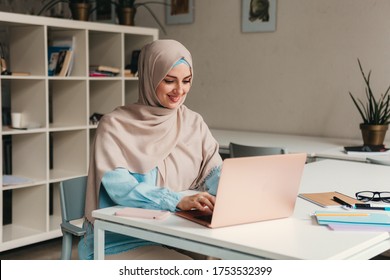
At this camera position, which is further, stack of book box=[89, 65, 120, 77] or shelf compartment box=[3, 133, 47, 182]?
stack of book box=[89, 65, 120, 77]

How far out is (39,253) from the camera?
3.96m

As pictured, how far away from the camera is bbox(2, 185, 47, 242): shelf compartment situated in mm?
3998

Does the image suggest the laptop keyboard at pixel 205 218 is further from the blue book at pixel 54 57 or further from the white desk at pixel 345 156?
the blue book at pixel 54 57

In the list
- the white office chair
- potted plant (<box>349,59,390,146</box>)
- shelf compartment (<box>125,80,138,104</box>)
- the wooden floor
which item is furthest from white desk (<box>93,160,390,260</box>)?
shelf compartment (<box>125,80,138,104</box>)

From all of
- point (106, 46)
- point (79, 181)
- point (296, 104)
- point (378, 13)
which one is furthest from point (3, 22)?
point (378, 13)

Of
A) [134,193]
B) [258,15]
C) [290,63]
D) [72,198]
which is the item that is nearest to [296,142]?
[290,63]

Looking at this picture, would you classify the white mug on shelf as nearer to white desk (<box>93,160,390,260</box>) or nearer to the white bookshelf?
the white bookshelf

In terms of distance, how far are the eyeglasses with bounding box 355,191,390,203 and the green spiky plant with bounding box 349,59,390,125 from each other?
1.49 m

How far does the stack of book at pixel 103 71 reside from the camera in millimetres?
4348

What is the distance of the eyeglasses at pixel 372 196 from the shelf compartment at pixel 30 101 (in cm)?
235

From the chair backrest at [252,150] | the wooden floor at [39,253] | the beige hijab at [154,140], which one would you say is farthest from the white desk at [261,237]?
the wooden floor at [39,253]

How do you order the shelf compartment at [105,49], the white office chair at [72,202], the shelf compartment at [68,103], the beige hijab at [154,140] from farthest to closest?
the shelf compartment at [105,49]
the shelf compartment at [68,103]
the white office chair at [72,202]
the beige hijab at [154,140]
